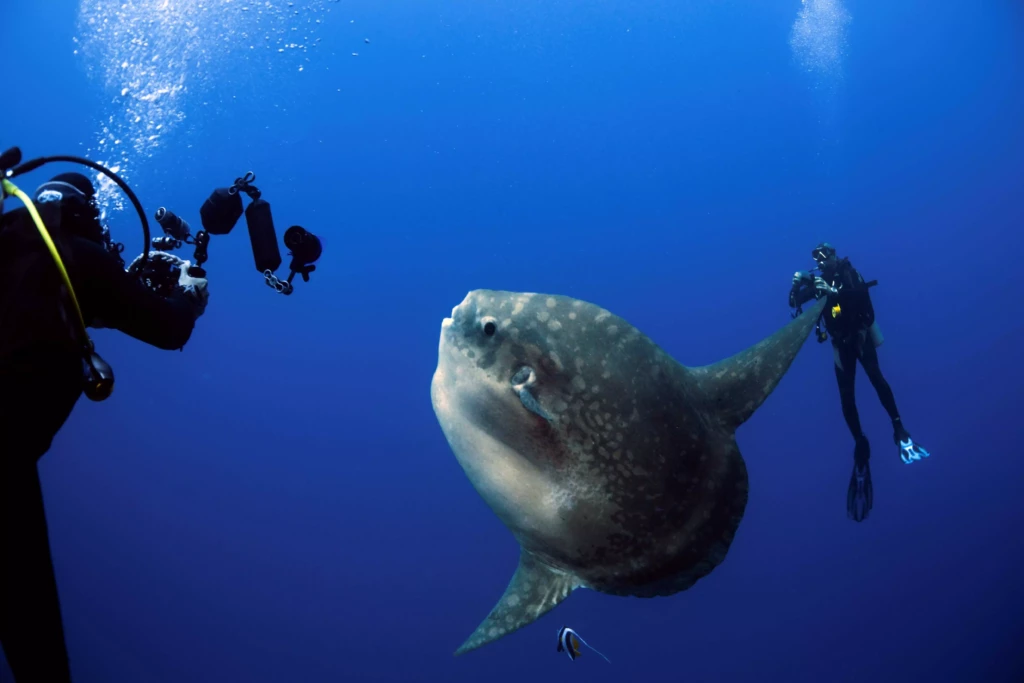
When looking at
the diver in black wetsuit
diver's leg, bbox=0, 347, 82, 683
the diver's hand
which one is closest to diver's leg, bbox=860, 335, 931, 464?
the diver's hand

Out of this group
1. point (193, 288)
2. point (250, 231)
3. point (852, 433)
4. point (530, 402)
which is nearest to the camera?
point (530, 402)

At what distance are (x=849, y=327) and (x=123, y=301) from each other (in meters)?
8.83

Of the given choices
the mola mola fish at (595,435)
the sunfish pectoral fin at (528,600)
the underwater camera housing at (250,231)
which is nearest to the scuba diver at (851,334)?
the mola mola fish at (595,435)

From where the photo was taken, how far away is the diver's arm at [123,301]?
238 centimetres


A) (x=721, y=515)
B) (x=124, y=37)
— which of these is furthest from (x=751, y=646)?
(x=124, y=37)

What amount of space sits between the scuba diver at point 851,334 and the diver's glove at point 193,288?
7.14 meters

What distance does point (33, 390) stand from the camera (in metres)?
2.10

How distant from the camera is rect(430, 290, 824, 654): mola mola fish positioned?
282 cm

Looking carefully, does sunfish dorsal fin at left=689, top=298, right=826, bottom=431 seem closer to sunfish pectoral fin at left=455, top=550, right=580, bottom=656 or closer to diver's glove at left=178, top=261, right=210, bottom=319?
sunfish pectoral fin at left=455, top=550, right=580, bottom=656

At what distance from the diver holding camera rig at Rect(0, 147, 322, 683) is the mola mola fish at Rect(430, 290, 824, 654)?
1448 mm

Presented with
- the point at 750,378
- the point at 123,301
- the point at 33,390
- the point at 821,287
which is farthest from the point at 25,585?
the point at 821,287

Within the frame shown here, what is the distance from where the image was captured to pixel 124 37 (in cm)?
2417

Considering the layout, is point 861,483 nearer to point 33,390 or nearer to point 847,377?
point 847,377

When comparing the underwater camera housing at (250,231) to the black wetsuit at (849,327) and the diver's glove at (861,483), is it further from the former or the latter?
the diver's glove at (861,483)
